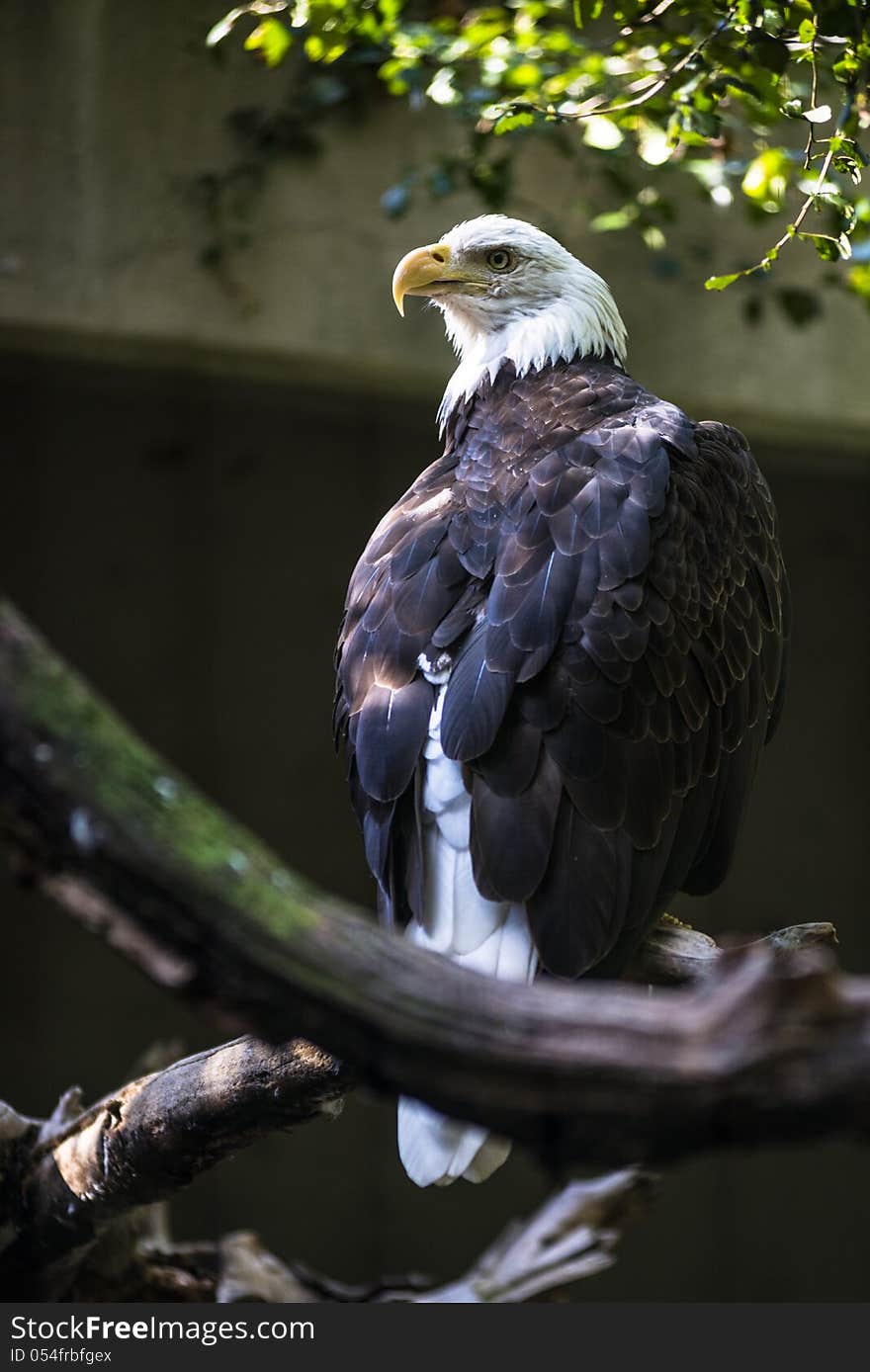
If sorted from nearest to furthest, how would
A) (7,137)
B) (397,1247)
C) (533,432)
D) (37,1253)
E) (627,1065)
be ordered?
(627,1065) < (37,1253) < (533,432) < (7,137) < (397,1247)

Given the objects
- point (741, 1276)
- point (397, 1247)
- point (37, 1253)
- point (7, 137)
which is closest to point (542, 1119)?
point (37, 1253)

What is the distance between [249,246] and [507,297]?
1534 mm

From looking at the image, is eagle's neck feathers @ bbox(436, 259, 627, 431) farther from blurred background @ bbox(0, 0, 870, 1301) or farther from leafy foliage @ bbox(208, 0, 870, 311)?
blurred background @ bbox(0, 0, 870, 1301)

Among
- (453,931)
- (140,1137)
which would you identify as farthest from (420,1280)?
(453,931)

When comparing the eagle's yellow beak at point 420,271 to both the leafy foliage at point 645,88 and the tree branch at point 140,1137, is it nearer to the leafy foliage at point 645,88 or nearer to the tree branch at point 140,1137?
the leafy foliage at point 645,88

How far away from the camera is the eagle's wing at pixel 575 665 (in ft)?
8.13

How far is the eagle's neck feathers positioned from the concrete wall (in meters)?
1.37

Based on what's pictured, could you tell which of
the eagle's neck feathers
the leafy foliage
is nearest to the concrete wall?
the leafy foliage

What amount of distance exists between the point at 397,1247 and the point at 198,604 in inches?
106

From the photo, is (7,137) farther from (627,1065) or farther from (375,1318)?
(627,1065)

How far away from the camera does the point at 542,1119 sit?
126 centimetres

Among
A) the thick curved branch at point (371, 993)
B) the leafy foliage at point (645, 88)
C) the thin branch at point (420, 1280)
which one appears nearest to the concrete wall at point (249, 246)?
the leafy foliage at point (645, 88)

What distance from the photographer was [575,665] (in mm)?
2549

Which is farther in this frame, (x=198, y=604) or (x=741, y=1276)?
(x=741, y=1276)
